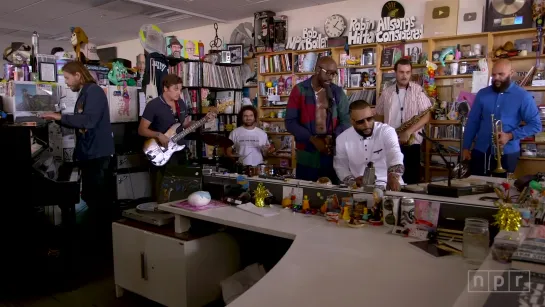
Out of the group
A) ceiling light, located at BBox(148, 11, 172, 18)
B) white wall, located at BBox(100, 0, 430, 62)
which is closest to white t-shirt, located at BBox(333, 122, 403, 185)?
white wall, located at BBox(100, 0, 430, 62)

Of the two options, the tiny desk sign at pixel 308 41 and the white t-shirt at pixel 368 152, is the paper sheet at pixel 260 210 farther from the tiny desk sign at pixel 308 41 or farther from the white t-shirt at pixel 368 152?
the tiny desk sign at pixel 308 41

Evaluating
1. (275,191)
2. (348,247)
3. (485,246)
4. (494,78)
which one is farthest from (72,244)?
(494,78)

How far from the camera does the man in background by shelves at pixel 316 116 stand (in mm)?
3246

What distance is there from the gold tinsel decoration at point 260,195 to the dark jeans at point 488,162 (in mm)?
Result: 2172

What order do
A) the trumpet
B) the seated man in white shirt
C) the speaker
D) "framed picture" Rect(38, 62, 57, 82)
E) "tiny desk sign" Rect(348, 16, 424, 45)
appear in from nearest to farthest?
1. the speaker
2. the seated man in white shirt
3. the trumpet
4. "framed picture" Rect(38, 62, 57, 82)
5. "tiny desk sign" Rect(348, 16, 424, 45)

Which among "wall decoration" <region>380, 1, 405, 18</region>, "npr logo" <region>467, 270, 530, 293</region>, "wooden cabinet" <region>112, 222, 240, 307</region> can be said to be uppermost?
"wall decoration" <region>380, 1, 405, 18</region>

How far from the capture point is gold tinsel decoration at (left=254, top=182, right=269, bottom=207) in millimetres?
2420

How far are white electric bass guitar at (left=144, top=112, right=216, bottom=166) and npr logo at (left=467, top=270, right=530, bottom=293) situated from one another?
10.9ft

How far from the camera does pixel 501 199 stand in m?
1.97

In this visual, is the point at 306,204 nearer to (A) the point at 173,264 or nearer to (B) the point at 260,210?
(B) the point at 260,210

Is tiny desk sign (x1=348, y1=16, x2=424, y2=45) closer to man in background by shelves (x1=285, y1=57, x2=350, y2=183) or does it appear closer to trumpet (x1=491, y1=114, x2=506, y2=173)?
trumpet (x1=491, y1=114, x2=506, y2=173)

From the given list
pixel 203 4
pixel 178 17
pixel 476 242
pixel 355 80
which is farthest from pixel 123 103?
pixel 476 242

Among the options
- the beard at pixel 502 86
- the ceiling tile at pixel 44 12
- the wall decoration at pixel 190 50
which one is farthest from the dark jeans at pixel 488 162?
the ceiling tile at pixel 44 12

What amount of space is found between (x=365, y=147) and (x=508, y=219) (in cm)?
130
